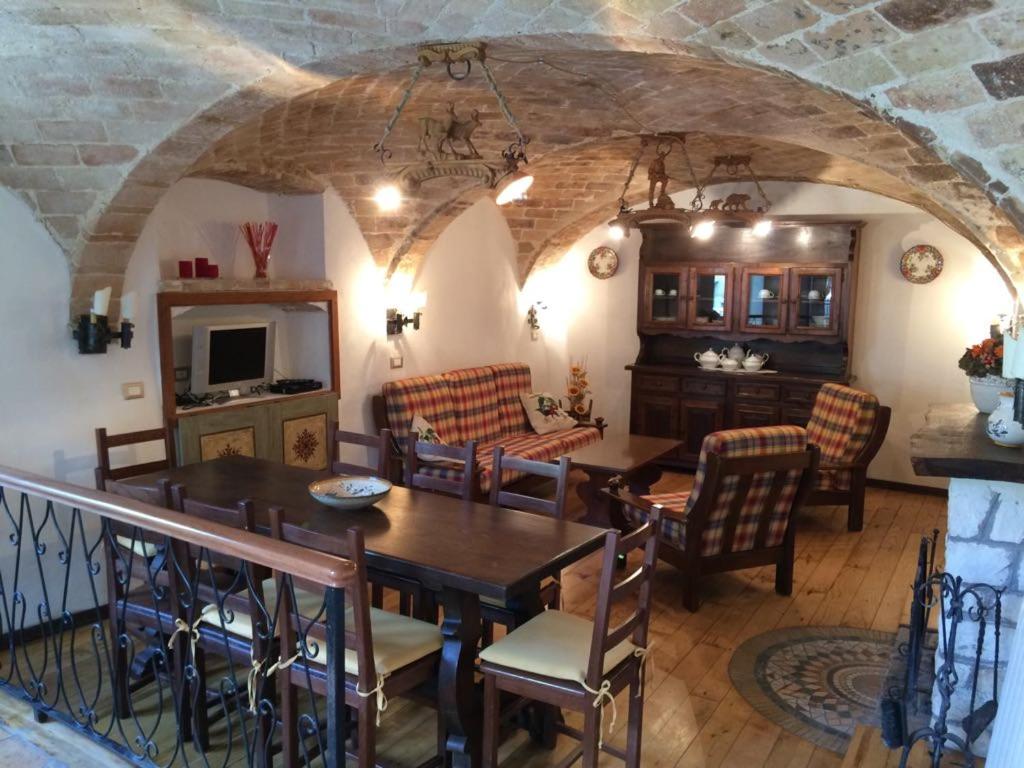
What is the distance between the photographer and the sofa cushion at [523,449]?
18.2ft

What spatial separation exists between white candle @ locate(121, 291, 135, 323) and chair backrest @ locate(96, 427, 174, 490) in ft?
1.97

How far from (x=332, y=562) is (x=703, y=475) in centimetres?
258

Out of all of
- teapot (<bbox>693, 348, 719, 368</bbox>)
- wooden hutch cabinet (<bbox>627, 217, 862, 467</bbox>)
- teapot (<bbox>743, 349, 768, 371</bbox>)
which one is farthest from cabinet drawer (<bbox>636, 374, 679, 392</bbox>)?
teapot (<bbox>743, 349, 768, 371</bbox>)

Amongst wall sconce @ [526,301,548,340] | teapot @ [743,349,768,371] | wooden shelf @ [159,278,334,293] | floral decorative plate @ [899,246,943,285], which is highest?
floral decorative plate @ [899,246,943,285]

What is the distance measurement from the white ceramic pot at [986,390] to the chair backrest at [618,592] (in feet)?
5.68

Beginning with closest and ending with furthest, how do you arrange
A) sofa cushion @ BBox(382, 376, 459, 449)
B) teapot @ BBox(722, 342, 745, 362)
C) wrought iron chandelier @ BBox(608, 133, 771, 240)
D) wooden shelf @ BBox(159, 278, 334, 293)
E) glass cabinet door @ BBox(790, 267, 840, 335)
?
wooden shelf @ BBox(159, 278, 334, 293) → wrought iron chandelier @ BBox(608, 133, 771, 240) → sofa cushion @ BBox(382, 376, 459, 449) → glass cabinet door @ BBox(790, 267, 840, 335) → teapot @ BBox(722, 342, 745, 362)

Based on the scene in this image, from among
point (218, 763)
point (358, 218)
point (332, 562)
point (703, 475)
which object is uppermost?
point (358, 218)

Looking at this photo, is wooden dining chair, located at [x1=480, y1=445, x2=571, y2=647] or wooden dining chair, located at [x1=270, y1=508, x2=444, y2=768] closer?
wooden dining chair, located at [x1=270, y1=508, x2=444, y2=768]

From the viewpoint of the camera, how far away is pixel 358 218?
548cm

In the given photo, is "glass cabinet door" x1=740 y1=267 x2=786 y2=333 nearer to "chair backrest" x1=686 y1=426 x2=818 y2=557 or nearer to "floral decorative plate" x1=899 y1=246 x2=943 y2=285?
"floral decorative plate" x1=899 y1=246 x2=943 y2=285

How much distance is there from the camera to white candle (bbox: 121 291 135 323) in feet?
13.4

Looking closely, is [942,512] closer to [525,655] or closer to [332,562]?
[525,655]

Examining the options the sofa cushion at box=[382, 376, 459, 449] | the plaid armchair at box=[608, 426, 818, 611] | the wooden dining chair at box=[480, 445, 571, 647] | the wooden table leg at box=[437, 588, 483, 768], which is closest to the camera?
the wooden table leg at box=[437, 588, 483, 768]

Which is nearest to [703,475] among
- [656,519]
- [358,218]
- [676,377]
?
[656,519]
